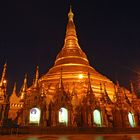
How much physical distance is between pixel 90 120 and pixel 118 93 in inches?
309

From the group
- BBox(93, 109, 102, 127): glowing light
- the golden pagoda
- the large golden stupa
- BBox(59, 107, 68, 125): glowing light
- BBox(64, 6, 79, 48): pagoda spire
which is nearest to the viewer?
the golden pagoda

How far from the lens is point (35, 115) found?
83.5 feet

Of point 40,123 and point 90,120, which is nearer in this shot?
point 40,123

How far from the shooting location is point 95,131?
66.7ft

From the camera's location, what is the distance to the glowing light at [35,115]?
81.8ft

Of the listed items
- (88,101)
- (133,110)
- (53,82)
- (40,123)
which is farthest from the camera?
(53,82)

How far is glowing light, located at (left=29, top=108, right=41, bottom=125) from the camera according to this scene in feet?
81.8

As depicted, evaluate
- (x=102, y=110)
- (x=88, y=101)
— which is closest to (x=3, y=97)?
(x=88, y=101)

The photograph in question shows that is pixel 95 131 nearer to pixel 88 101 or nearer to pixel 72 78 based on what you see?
pixel 88 101

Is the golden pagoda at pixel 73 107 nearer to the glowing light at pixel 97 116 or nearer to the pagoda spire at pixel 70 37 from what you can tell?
the glowing light at pixel 97 116

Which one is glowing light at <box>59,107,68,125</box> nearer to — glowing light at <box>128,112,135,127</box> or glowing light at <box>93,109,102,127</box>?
glowing light at <box>93,109,102,127</box>

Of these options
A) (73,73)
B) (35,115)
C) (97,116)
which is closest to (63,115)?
(35,115)

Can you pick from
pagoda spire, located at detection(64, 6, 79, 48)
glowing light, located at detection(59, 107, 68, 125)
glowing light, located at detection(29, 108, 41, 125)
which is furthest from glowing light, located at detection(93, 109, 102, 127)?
pagoda spire, located at detection(64, 6, 79, 48)

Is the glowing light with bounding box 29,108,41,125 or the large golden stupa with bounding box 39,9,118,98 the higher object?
the large golden stupa with bounding box 39,9,118,98
